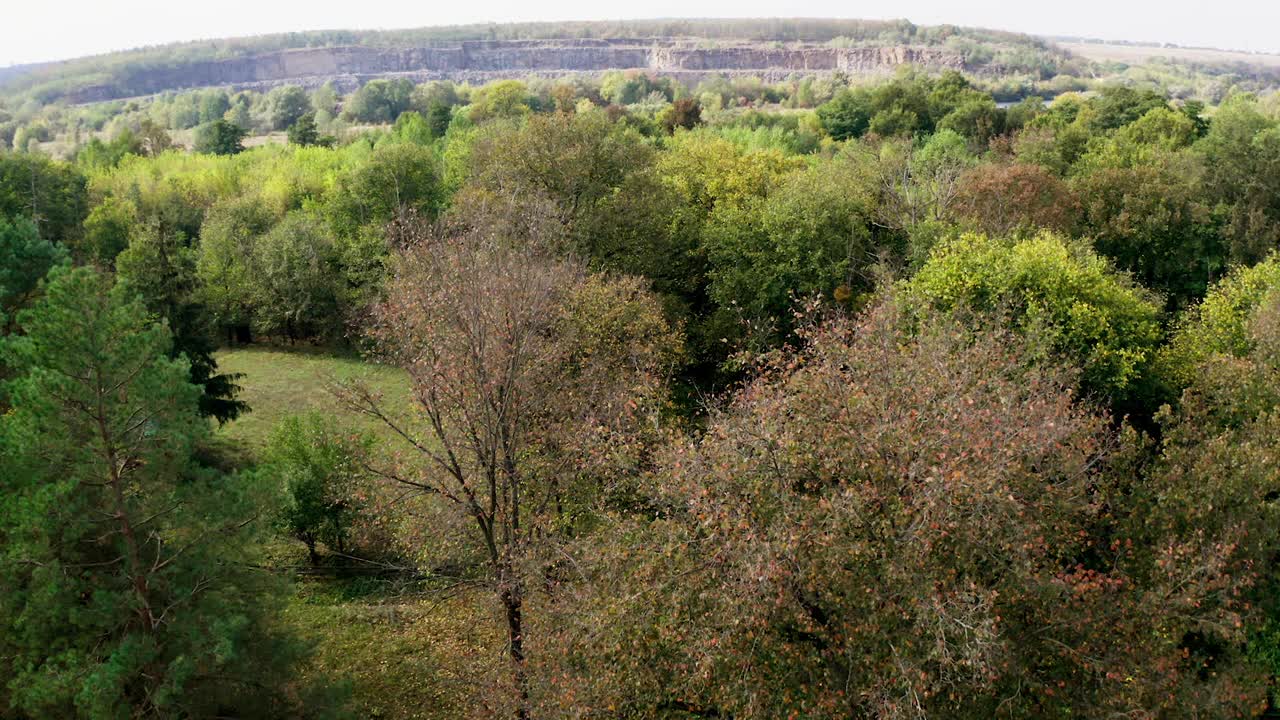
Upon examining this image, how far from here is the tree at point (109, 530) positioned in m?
12.2

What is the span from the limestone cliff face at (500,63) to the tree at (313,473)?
150 meters

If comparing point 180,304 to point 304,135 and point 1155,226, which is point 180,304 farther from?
point 304,135

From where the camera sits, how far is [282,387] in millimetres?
41094

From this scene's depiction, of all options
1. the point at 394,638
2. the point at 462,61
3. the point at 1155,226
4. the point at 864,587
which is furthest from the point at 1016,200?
the point at 462,61

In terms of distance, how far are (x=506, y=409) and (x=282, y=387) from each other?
27890 mm

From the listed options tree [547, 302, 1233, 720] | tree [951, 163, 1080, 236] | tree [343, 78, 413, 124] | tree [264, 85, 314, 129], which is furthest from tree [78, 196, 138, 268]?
tree [343, 78, 413, 124]

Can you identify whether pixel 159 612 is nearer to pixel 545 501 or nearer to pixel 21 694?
pixel 21 694

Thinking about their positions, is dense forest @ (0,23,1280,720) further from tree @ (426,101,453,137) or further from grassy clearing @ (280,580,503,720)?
tree @ (426,101,453,137)

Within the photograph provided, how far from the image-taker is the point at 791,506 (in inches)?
497

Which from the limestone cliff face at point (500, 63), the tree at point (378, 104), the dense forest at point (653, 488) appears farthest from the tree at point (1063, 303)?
the limestone cliff face at point (500, 63)

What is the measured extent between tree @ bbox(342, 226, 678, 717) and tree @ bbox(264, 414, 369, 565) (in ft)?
15.4

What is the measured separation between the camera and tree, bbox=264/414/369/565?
943 inches

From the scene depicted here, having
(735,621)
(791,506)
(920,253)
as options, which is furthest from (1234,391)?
(735,621)

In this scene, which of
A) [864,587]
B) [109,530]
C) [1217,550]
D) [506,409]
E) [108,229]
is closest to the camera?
[864,587]
